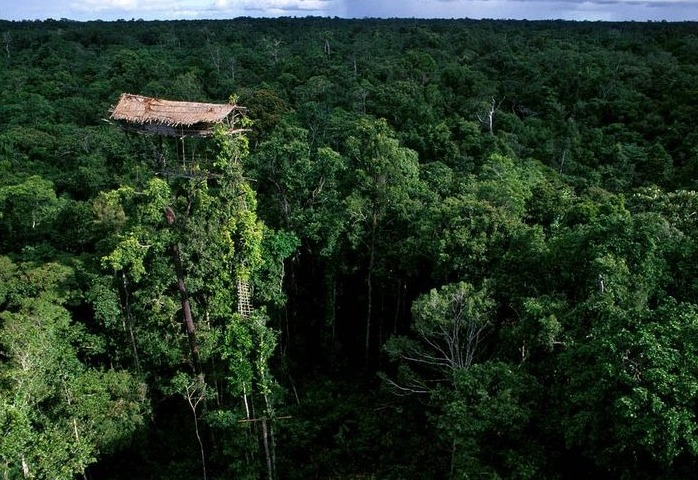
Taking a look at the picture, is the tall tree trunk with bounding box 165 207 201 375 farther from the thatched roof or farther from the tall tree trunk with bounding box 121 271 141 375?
the tall tree trunk with bounding box 121 271 141 375

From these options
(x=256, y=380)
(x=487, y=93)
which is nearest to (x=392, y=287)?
(x=256, y=380)

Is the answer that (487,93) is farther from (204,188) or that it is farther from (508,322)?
(204,188)

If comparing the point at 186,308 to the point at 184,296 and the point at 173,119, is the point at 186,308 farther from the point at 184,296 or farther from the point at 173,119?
the point at 173,119

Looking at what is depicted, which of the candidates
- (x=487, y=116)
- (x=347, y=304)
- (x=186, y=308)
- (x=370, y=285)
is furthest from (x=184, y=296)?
(x=487, y=116)

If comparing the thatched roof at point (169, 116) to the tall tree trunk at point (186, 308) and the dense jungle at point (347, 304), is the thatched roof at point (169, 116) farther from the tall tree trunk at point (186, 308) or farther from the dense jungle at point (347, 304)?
the tall tree trunk at point (186, 308)

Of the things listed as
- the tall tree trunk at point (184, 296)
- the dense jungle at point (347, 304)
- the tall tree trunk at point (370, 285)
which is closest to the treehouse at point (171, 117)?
the dense jungle at point (347, 304)

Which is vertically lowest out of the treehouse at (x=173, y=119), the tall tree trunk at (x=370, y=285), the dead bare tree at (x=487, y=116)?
the tall tree trunk at (x=370, y=285)
